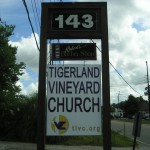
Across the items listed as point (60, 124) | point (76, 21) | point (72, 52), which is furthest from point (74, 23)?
point (60, 124)

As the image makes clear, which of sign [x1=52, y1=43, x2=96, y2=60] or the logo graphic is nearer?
the logo graphic

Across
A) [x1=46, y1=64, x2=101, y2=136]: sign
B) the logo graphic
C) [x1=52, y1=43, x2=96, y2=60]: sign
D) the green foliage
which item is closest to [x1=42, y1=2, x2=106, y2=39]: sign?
[x1=52, y1=43, x2=96, y2=60]: sign

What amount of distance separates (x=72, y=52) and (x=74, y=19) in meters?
0.59

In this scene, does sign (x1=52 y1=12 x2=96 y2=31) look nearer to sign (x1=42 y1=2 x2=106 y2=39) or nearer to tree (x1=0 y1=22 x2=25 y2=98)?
sign (x1=42 y1=2 x2=106 y2=39)

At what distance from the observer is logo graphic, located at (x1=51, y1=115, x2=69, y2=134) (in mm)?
7016

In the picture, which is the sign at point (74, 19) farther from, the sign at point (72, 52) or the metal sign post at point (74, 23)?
the sign at point (72, 52)

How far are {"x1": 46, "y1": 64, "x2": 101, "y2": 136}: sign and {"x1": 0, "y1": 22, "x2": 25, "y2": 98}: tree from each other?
64.6 feet

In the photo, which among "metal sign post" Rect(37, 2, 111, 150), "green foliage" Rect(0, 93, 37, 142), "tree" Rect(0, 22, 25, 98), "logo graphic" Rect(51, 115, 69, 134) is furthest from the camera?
"tree" Rect(0, 22, 25, 98)

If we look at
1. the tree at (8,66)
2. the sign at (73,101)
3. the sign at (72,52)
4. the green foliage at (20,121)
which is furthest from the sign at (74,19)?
the tree at (8,66)

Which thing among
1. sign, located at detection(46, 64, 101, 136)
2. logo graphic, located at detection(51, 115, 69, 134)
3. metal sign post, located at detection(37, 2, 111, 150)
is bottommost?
logo graphic, located at detection(51, 115, 69, 134)

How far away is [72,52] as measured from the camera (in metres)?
7.31

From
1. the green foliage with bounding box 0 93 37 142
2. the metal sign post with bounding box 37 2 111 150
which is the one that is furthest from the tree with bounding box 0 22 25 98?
the metal sign post with bounding box 37 2 111 150

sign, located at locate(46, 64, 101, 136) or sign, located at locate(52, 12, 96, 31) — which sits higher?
sign, located at locate(52, 12, 96, 31)

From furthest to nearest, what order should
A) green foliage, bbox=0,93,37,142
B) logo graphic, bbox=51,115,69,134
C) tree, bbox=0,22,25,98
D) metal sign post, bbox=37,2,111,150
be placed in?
tree, bbox=0,22,25,98, green foliage, bbox=0,93,37,142, metal sign post, bbox=37,2,111,150, logo graphic, bbox=51,115,69,134
